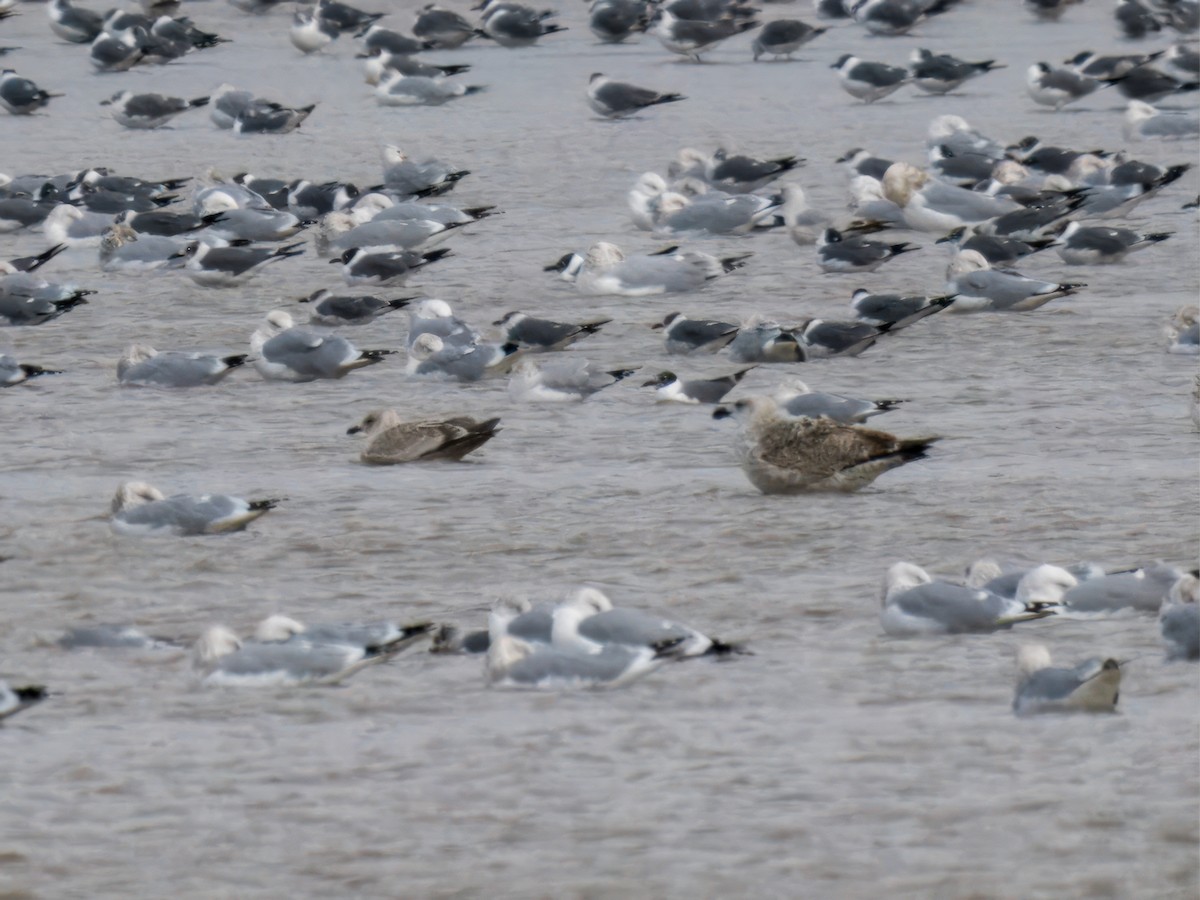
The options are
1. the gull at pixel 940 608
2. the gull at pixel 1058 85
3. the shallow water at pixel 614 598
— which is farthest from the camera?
the gull at pixel 1058 85

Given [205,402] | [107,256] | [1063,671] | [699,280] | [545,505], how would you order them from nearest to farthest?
1. [1063,671]
2. [545,505]
3. [205,402]
4. [699,280]
5. [107,256]

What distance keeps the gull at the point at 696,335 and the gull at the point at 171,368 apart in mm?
2038

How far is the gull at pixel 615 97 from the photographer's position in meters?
19.6

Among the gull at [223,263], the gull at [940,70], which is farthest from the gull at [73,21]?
the gull at [223,263]

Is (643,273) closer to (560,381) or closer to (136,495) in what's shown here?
(560,381)

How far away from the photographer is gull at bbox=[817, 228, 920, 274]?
43.5ft

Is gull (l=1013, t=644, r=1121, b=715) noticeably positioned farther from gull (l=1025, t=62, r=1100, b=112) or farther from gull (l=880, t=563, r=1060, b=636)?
gull (l=1025, t=62, r=1100, b=112)

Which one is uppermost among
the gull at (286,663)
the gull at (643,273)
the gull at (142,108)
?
the gull at (286,663)

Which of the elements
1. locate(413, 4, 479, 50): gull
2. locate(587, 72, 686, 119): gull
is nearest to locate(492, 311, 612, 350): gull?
locate(587, 72, 686, 119): gull

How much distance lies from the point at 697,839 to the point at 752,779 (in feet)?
1.32

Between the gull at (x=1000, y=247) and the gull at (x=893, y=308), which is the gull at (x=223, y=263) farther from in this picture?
the gull at (x=1000, y=247)

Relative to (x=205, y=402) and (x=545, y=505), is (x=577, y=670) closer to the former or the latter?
(x=545, y=505)

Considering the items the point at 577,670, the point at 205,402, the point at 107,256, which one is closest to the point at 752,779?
the point at 577,670

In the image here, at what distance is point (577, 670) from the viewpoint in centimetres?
627
